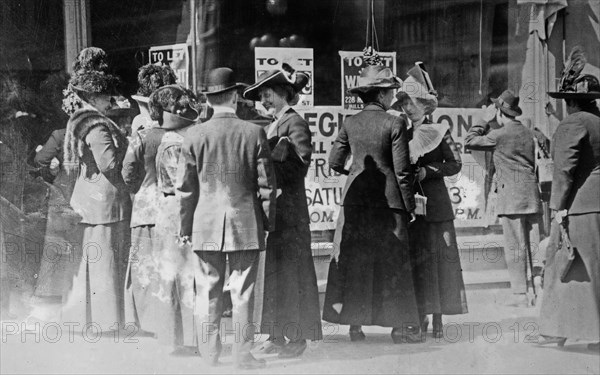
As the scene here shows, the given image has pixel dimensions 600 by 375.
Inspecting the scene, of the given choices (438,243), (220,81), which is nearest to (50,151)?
(220,81)

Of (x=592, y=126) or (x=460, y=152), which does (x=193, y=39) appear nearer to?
(x=460, y=152)

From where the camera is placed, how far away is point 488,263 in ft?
22.6

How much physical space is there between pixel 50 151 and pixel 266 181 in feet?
4.87

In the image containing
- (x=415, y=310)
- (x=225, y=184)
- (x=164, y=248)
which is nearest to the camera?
(x=225, y=184)

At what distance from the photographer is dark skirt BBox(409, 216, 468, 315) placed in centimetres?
643

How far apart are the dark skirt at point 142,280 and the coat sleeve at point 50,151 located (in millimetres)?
712

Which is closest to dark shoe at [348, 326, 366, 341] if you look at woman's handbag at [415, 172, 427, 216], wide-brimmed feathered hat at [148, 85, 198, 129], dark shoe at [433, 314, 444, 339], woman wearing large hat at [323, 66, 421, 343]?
woman wearing large hat at [323, 66, 421, 343]

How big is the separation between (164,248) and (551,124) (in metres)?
3.16

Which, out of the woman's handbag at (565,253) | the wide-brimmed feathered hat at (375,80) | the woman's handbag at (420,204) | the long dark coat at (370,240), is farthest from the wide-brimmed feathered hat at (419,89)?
the woman's handbag at (565,253)

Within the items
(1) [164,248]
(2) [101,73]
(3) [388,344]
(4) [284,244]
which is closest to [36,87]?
(2) [101,73]

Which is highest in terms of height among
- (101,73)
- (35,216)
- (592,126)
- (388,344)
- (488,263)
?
(101,73)

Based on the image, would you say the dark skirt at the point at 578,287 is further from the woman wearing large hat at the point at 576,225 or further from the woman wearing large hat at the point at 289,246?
the woman wearing large hat at the point at 289,246

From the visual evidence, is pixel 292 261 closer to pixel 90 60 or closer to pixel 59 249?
pixel 59 249

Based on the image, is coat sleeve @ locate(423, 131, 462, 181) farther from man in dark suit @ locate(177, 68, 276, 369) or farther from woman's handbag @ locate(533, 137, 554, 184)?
man in dark suit @ locate(177, 68, 276, 369)
